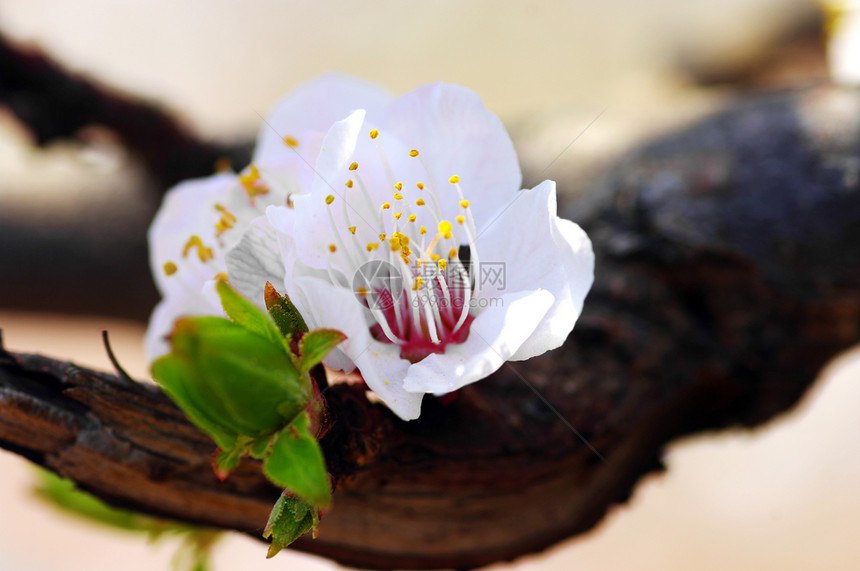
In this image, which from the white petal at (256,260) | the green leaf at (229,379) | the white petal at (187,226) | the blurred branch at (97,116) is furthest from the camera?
the blurred branch at (97,116)

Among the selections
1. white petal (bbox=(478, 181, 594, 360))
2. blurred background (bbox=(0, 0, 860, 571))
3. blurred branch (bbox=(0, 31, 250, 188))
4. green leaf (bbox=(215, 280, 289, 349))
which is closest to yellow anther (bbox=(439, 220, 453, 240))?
white petal (bbox=(478, 181, 594, 360))

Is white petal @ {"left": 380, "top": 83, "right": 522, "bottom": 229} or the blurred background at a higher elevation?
white petal @ {"left": 380, "top": 83, "right": 522, "bottom": 229}

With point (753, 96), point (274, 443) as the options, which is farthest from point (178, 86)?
point (274, 443)

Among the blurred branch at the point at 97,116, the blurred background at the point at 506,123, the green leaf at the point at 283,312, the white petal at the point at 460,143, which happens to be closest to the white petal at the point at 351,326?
the green leaf at the point at 283,312

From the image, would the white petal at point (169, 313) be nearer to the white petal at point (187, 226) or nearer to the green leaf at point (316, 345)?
the white petal at point (187, 226)

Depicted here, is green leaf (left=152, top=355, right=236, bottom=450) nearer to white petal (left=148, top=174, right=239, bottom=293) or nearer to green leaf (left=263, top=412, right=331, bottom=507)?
green leaf (left=263, top=412, right=331, bottom=507)

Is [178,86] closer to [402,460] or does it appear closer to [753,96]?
[753,96]

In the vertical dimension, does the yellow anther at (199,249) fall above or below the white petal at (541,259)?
above
